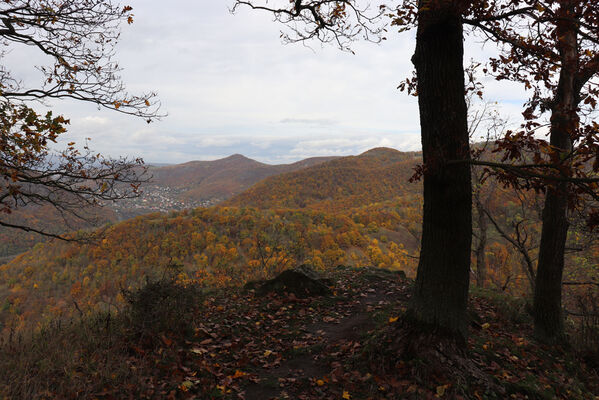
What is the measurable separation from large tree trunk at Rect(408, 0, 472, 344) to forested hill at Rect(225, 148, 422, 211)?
44007 mm

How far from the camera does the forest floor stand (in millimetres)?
3441

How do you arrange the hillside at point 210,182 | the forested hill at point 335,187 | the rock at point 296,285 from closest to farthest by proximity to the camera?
the rock at point 296,285, the forested hill at point 335,187, the hillside at point 210,182

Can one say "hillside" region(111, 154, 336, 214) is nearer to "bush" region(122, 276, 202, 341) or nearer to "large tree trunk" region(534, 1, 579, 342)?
"bush" region(122, 276, 202, 341)

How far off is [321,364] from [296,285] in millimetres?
3333

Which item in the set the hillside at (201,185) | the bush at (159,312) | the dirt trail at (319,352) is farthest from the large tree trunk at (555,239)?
the hillside at (201,185)

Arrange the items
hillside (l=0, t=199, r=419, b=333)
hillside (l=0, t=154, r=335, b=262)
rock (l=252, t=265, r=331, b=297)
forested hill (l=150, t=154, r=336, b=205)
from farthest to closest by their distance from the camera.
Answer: forested hill (l=150, t=154, r=336, b=205), hillside (l=0, t=154, r=335, b=262), hillside (l=0, t=199, r=419, b=333), rock (l=252, t=265, r=331, b=297)

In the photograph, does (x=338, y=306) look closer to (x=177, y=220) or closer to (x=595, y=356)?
(x=595, y=356)

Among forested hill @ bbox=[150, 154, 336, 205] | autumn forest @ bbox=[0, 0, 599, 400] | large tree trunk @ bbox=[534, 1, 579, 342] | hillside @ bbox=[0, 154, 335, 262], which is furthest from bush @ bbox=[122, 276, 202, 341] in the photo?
forested hill @ bbox=[150, 154, 336, 205]

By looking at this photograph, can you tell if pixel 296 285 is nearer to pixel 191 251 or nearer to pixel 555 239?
pixel 555 239

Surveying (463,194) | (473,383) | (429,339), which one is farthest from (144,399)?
(463,194)

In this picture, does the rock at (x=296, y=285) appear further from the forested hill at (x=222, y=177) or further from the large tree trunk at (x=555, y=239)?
the forested hill at (x=222, y=177)

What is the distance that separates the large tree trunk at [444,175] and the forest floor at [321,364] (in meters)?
0.64

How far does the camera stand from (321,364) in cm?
439

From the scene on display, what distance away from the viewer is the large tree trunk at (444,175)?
369 centimetres
